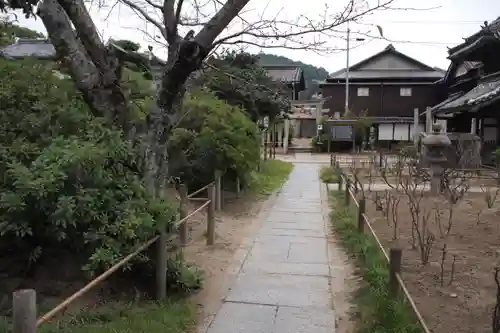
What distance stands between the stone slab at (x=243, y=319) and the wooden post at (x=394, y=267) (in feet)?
3.64

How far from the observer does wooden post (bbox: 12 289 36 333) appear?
2.41 m

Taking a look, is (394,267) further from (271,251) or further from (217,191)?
(217,191)

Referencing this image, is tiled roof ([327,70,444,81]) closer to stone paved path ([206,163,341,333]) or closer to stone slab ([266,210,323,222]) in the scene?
stone slab ([266,210,323,222])

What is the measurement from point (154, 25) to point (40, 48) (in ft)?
55.7

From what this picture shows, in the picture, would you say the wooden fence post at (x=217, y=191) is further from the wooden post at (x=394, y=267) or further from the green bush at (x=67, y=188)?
the wooden post at (x=394, y=267)

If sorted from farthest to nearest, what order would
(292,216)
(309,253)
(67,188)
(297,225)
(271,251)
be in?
(292,216) → (297,225) → (271,251) → (309,253) → (67,188)

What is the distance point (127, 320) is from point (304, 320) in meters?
1.57

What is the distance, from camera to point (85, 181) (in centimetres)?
412

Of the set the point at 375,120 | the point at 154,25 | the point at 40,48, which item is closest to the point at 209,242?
the point at 154,25

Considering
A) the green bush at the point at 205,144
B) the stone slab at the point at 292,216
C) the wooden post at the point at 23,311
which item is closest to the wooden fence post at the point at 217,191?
the green bush at the point at 205,144

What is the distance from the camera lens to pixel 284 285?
18.4 ft

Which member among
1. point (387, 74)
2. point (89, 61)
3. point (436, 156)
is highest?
point (387, 74)

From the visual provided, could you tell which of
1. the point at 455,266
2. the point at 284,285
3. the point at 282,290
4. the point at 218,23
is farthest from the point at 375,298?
the point at 218,23

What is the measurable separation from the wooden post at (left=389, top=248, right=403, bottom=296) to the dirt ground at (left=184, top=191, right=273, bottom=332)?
→ 1.66 meters
